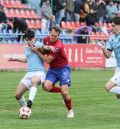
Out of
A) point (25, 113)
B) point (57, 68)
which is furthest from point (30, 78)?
point (25, 113)

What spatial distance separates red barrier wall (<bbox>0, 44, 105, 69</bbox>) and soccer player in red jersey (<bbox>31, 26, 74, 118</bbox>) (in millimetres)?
16380

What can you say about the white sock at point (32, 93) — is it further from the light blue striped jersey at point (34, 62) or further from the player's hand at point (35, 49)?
the player's hand at point (35, 49)

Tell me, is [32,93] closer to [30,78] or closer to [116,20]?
[30,78]

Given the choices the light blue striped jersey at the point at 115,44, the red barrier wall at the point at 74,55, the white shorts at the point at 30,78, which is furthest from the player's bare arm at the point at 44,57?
the red barrier wall at the point at 74,55

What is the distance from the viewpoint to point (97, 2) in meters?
38.8

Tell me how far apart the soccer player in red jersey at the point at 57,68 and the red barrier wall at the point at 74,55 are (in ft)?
53.7

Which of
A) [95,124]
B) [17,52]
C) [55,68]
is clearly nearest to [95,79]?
[17,52]

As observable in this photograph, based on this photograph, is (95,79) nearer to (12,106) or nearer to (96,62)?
(96,62)

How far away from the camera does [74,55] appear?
33.2 m

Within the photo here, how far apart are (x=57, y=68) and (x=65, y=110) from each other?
1497 millimetres

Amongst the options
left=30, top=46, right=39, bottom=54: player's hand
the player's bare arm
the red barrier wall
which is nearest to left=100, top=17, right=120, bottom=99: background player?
the player's bare arm

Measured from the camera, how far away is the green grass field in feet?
40.8

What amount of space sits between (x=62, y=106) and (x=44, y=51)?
8.48 ft

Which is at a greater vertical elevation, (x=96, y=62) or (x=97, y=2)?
(x=97, y=2)
